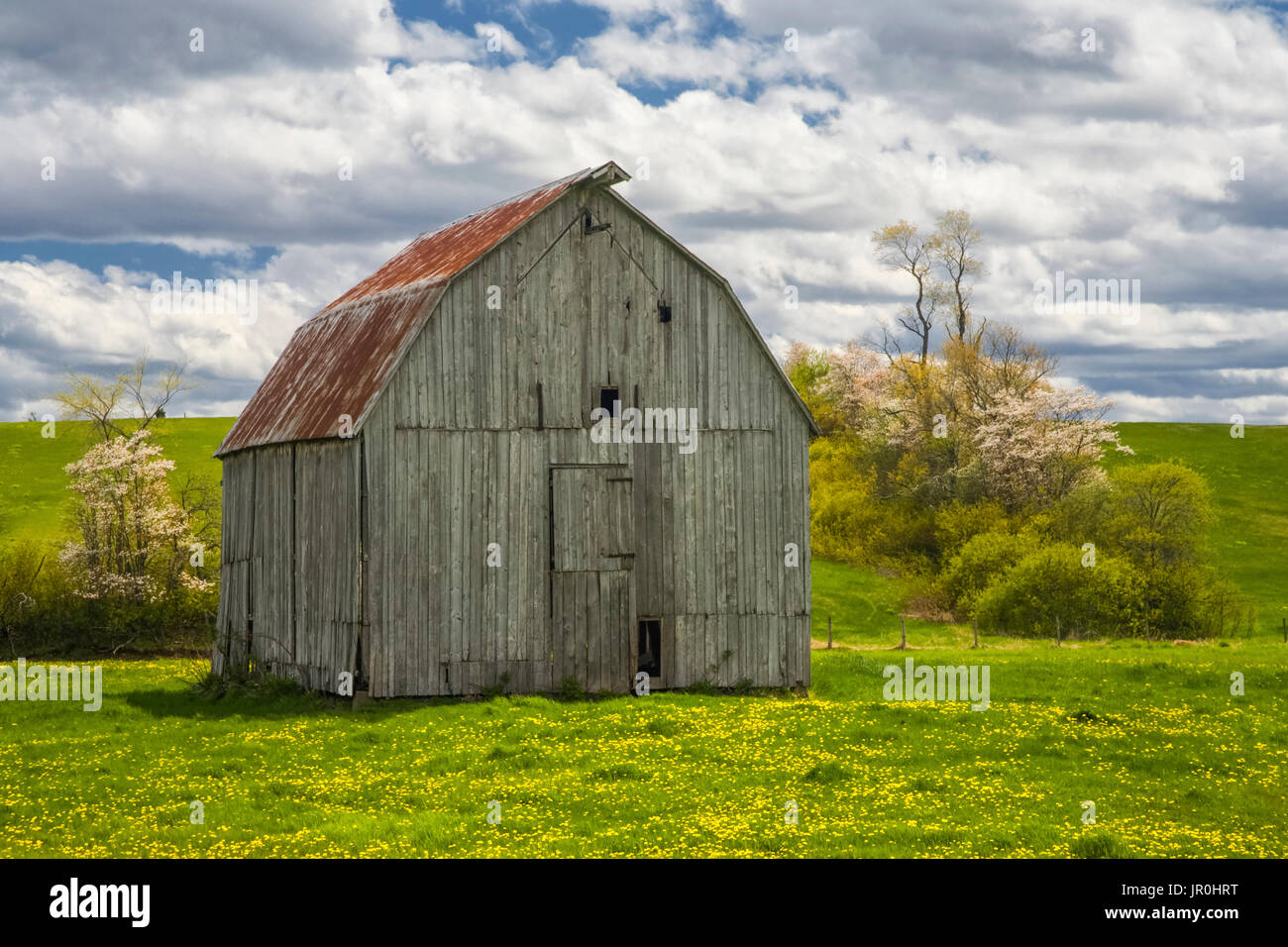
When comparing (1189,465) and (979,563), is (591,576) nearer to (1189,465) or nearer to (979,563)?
(979,563)

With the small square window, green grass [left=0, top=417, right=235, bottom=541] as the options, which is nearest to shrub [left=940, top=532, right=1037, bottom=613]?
the small square window

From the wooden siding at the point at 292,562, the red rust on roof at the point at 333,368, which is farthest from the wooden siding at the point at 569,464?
the wooden siding at the point at 292,562

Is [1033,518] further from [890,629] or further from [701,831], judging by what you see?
[701,831]

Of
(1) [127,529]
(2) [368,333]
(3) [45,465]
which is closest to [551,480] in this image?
(2) [368,333]

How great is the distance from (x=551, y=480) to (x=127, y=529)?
25866 mm

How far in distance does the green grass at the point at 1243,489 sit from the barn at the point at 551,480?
33.0 metres

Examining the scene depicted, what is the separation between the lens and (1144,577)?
4503cm

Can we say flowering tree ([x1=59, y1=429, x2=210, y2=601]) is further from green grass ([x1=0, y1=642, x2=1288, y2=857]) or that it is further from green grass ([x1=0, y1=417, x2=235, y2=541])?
green grass ([x1=0, y1=642, x2=1288, y2=857])

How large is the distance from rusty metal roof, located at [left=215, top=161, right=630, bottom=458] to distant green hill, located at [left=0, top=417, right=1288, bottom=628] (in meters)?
22.6

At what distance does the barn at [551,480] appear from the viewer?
24.0m

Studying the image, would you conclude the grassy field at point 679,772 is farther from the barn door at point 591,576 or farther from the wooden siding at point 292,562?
the wooden siding at point 292,562

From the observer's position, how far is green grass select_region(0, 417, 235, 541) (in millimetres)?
67125

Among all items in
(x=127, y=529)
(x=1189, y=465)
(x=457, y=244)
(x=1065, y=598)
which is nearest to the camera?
(x=457, y=244)

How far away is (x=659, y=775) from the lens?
17.8m
